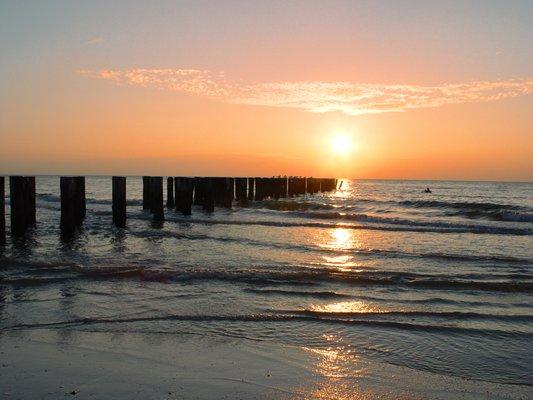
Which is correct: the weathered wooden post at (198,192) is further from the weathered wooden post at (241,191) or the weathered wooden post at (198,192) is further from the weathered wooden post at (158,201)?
the weathered wooden post at (158,201)

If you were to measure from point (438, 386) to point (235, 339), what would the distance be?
1.96 m

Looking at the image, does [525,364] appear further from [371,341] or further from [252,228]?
[252,228]

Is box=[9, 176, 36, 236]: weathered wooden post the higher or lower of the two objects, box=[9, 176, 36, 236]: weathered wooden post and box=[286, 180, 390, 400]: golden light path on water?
the higher

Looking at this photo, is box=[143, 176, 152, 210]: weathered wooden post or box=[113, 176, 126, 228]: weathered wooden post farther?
box=[143, 176, 152, 210]: weathered wooden post

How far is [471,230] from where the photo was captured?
1873 centimetres

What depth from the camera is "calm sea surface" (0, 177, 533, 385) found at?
5355 mm

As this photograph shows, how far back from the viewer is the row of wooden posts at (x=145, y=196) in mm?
13141

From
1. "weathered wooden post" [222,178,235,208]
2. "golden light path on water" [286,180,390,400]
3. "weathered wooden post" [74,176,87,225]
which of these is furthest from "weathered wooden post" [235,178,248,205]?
"golden light path on water" [286,180,390,400]

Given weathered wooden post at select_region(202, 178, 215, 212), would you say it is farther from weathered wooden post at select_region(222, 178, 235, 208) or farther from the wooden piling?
weathered wooden post at select_region(222, 178, 235, 208)

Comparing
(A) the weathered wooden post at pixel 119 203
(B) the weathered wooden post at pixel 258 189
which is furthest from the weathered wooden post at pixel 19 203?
(B) the weathered wooden post at pixel 258 189

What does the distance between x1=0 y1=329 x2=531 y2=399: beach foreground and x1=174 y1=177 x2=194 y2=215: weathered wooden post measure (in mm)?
15681

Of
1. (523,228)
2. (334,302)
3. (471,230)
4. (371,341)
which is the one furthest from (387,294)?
(523,228)

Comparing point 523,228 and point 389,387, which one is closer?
point 389,387

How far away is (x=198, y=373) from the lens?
427 cm
